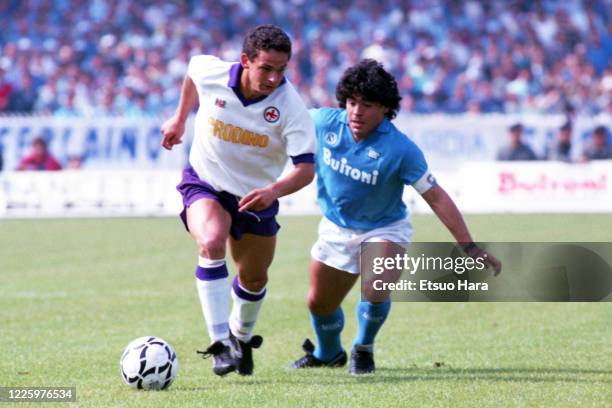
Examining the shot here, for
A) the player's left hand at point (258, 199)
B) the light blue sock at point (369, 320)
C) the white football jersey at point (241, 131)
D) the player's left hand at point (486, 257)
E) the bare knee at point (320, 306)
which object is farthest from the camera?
the bare knee at point (320, 306)

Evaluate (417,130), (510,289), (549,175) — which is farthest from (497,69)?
(510,289)

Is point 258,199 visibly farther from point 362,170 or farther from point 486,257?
point 486,257

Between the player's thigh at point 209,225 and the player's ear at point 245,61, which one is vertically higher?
the player's ear at point 245,61

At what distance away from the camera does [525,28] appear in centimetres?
3141

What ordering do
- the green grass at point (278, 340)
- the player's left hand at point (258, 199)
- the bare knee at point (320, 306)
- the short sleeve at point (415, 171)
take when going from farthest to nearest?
the bare knee at point (320, 306)
the short sleeve at point (415, 171)
the player's left hand at point (258, 199)
the green grass at point (278, 340)

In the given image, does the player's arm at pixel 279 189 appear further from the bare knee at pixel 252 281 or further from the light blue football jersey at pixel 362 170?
the bare knee at pixel 252 281

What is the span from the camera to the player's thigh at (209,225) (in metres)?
6.86

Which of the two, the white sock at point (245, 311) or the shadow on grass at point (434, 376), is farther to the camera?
the white sock at point (245, 311)

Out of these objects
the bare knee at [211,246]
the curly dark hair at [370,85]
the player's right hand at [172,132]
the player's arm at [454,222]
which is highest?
the curly dark hair at [370,85]

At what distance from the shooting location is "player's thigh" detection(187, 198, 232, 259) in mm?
6863

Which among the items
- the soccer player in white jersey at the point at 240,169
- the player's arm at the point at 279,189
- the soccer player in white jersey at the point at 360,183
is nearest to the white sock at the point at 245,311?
the soccer player in white jersey at the point at 240,169

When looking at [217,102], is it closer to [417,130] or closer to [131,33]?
[417,130]

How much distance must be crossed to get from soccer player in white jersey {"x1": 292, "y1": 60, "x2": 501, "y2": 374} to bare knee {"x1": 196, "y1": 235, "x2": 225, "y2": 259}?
3.03 ft

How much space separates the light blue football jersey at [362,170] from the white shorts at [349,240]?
0.15 feet
